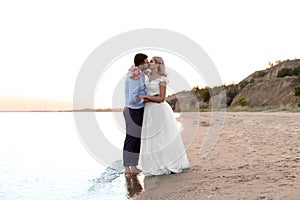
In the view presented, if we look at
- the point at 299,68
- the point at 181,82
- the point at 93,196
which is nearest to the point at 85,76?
the point at 181,82

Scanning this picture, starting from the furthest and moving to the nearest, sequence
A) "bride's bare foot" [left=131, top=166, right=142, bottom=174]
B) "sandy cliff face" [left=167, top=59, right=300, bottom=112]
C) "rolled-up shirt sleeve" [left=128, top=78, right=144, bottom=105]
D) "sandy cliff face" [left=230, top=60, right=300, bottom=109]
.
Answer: "sandy cliff face" [left=230, top=60, right=300, bottom=109] → "sandy cliff face" [left=167, top=59, right=300, bottom=112] → "bride's bare foot" [left=131, top=166, right=142, bottom=174] → "rolled-up shirt sleeve" [left=128, top=78, right=144, bottom=105]

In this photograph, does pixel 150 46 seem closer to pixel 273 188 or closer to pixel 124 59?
pixel 124 59

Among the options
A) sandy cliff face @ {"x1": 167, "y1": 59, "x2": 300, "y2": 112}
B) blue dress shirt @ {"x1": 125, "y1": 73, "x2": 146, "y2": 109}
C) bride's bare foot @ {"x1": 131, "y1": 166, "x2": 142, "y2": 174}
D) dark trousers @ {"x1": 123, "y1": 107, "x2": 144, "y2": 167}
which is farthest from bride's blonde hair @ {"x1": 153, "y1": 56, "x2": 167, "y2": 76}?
sandy cliff face @ {"x1": 167, "y1": 59, "x2": 300, "y2": 112}

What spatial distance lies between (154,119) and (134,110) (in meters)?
0.45

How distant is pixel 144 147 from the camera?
7066 mm

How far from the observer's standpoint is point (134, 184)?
21.8 ft

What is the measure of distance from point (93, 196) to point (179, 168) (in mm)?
1548

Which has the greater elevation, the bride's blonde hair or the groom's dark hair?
the groom's dark hair

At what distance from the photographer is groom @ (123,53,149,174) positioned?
6961 millimetres

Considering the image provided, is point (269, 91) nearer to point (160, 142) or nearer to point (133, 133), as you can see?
point (133, 133)

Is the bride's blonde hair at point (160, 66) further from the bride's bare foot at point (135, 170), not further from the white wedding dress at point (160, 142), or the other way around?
the bride's bare foot at point (135, 170)

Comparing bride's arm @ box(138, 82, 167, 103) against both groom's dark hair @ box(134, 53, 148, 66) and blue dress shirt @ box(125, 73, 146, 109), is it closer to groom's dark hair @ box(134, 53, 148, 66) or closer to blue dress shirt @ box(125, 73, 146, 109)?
blue dress shirt @ box(125, 73, 146, 109)

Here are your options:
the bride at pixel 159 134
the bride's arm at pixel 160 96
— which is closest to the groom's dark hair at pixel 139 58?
the bride at pixel 159 134

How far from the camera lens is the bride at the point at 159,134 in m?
6.84
